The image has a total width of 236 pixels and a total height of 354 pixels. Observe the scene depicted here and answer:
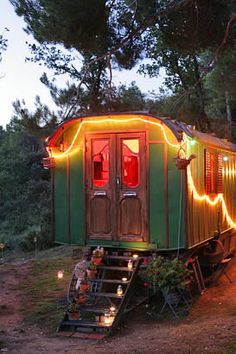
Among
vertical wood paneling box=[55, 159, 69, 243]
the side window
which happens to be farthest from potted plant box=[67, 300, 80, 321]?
the side window

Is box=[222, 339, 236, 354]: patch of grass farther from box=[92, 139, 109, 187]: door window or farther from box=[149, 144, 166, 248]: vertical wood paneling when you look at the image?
box=[92, 139, 109, 187]: door window

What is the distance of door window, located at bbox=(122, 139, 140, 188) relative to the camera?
8.51 metres

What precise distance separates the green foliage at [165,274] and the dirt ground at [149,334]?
0.52 metres

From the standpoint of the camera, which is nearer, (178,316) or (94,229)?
(178,316)

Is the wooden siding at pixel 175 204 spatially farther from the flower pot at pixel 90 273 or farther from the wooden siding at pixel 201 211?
the flower pot at pixel 90 273

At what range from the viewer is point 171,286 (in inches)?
302

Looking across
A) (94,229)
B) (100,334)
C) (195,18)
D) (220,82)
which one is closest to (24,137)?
(220,82)

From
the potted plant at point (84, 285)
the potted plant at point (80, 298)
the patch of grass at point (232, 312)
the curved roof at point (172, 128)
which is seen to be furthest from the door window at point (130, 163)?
the patch of grass at point (232, 312)

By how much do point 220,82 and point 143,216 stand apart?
34.3ft

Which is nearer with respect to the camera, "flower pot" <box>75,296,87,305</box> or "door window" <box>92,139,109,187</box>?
"flower pot" <box>75,296,87,305</box>

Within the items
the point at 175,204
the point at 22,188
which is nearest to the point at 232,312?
the point at 175,204

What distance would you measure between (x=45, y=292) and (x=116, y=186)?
2588 millimetres

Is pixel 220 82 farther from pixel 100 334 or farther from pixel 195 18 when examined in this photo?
pixel 100 334

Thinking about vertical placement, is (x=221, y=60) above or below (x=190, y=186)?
above
